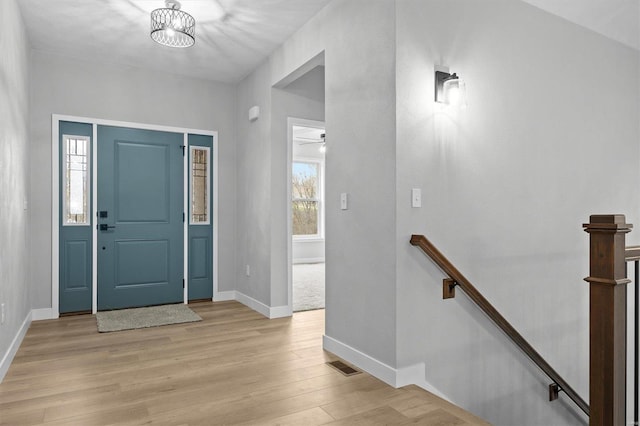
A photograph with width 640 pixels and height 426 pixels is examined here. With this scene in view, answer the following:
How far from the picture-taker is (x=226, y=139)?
525 cm

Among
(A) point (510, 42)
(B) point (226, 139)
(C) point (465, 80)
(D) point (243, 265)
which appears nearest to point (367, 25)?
(C) point (465, 80)

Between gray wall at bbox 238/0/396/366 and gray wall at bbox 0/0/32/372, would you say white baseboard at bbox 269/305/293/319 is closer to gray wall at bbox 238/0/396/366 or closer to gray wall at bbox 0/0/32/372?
gray wall at bbox 238/0/396/366

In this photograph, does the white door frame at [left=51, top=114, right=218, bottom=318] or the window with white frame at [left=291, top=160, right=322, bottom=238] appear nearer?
the white door frame at [left=51, top=114, right=218, bottom=318]

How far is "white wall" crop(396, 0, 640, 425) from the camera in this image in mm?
2746

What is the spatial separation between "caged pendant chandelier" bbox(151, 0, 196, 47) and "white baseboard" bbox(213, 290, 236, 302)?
2.90 m

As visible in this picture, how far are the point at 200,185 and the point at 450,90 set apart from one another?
3.34 m

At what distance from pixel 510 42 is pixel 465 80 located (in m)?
0.65

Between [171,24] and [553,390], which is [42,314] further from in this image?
[553,390]

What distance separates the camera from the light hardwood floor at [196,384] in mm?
2240

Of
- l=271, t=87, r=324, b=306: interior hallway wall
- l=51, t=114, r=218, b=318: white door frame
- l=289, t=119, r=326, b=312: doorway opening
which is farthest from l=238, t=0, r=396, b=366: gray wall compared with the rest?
l=289, t=119, r=326, b=312: doorway opening

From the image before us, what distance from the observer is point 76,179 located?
14.8ft

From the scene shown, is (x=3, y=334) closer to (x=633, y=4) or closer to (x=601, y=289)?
(x=601, y=289)

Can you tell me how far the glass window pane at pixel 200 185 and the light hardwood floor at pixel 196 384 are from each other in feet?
5.42

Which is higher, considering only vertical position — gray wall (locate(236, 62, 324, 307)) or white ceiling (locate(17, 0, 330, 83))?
white ceiling (locate(17, 0, 330, 83))
